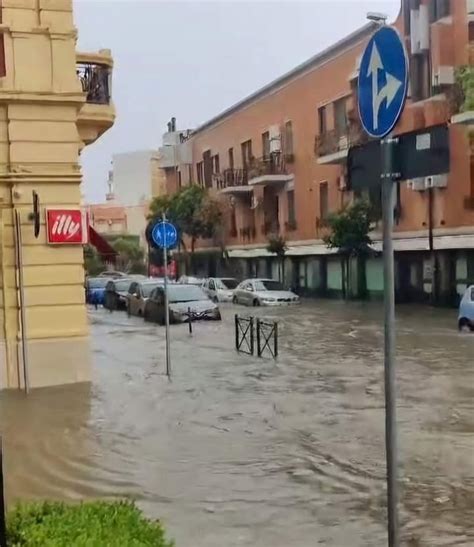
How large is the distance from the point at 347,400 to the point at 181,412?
8.15 feet

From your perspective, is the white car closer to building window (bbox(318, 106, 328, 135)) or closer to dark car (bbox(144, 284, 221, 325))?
building window (bbox(318, 106, 328, 135))

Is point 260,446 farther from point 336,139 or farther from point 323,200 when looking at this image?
point 323,200

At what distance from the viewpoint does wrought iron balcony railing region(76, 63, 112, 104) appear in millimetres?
16438

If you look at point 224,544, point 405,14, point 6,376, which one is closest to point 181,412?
point 6,376

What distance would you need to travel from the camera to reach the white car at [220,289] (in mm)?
44938

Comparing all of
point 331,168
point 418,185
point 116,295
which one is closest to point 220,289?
point 116,295

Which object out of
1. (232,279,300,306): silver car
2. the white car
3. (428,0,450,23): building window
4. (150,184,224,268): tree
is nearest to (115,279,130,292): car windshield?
the white car

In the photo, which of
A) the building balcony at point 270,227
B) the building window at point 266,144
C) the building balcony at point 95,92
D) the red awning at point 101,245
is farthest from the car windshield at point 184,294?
the building window at point 266,144

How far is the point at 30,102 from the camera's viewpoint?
46.7ft

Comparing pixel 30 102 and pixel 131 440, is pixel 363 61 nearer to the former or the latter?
pixel 131 440

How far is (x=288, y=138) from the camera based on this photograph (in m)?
50.4

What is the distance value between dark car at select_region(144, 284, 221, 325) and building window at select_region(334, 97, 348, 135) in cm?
1467

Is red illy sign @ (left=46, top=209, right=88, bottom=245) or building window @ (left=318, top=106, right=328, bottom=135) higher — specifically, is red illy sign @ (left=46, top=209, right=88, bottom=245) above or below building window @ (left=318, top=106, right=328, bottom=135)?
below

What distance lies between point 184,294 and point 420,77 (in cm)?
1381
